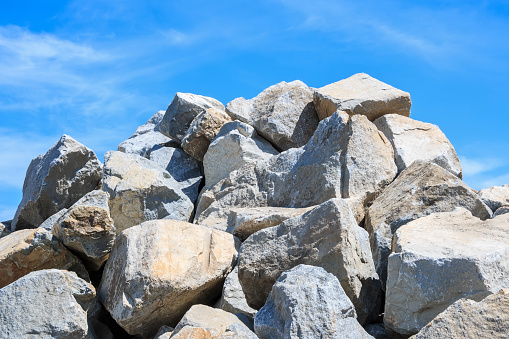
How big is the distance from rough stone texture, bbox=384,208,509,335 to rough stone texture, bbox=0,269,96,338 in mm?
2285

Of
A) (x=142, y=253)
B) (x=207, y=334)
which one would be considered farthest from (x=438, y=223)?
(x=142, y=253)

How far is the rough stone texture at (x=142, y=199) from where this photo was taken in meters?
5.95

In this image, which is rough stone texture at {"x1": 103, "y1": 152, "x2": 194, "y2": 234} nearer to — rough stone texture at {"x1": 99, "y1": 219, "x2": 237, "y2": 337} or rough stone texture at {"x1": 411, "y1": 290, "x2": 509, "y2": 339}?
rough stone texture at {"x1": 99, "y1": 219, "x2": 237, "y2": 337}

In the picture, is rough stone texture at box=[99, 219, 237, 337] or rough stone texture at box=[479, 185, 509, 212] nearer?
rough stone texture at box=[99, 219, 237, 337]

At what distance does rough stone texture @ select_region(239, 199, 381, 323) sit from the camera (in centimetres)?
401

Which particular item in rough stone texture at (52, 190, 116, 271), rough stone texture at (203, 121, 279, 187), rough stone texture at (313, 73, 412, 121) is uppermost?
rough stone texture at (313, 73, 412, 121)

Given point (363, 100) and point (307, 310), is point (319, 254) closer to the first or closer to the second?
point (307, 310)

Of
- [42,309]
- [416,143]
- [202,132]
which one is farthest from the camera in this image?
[202,132]

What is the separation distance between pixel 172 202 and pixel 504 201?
340 cm

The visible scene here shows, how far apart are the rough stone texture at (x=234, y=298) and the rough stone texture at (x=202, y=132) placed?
10.0 ft

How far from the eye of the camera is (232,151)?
667 centimetres

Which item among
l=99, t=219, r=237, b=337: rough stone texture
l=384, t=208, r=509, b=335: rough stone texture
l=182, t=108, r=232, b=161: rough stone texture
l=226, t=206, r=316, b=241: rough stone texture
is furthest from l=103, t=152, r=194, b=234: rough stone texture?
l=384, t=208, r=509, b=335: rough stone texture

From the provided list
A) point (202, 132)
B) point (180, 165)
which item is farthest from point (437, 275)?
point (180, 165)

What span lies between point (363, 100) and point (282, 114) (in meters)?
1.03
